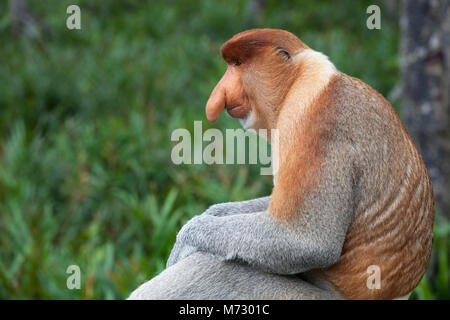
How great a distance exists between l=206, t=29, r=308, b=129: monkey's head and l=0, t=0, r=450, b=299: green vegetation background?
3.41 feet

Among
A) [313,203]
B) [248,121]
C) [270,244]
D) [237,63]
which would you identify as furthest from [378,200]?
[237,63]

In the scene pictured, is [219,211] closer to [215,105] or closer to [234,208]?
[234,208]

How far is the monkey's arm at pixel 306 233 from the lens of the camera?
1.40 meters

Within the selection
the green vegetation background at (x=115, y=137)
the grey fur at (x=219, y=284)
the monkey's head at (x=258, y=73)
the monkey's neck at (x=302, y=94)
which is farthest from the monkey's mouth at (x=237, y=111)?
the green vegetation background at (x=115, y=137)

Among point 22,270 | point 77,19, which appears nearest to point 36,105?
point 22,270

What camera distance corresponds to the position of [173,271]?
4.92 ft

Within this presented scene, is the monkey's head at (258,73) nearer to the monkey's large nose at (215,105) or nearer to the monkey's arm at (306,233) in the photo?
the monkey's large nose at (215,105)

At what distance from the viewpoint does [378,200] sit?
4.79ft

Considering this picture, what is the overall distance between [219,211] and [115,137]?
12.6ft

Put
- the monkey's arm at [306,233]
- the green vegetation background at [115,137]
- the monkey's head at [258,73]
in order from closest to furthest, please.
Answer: the monkey's arm at [306,233]
the monkey's head at [258,73]
the green vegetation background at [115,137]

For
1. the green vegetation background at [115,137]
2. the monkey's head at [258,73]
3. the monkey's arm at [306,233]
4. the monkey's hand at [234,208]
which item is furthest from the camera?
the green vegetation background at [115,137]

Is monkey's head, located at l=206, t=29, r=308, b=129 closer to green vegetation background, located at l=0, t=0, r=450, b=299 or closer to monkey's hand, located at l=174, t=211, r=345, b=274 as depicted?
monkey's hand, located at l=174, t=211, r=345, b=274

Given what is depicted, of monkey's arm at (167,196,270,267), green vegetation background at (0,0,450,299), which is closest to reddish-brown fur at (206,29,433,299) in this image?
monkey's arm at (167,196,270,267)
